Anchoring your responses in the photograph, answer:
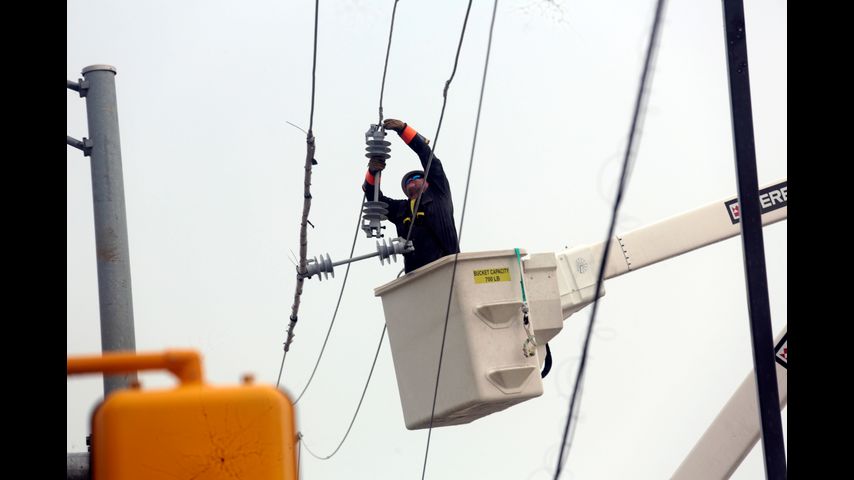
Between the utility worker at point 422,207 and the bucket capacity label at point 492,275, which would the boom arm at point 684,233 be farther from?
the bucket capacity label at point 492,275

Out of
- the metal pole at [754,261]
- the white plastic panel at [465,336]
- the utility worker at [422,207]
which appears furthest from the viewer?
the utility worker at [422,207]

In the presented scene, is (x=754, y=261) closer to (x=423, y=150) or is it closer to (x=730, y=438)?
(x=423, y=150)

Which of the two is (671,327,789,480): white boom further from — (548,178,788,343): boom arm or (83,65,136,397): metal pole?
(83,65,136,397): metal pole

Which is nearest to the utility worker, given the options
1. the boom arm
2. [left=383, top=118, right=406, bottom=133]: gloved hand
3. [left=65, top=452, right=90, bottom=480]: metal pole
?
[left=383, top=118, right=406, bottom=133]: gloved hand

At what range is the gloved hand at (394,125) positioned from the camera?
6410 millimetres

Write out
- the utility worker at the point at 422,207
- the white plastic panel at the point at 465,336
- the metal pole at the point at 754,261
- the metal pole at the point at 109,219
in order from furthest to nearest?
the utility worker at the point at 422,207
the white plastic panel at the point at 465,336
the metal pole at the point at 109,219
the metal pole at the point at 754,261

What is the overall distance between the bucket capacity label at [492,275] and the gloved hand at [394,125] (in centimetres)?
119

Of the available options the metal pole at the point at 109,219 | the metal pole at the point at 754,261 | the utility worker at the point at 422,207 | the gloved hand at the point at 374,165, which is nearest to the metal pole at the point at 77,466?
the metal pole at the point at 754,261

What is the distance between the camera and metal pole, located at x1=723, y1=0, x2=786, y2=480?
2.35m

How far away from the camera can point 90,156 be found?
449 cm

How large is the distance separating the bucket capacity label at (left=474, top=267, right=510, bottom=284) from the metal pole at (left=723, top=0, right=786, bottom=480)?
324cm
